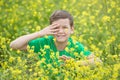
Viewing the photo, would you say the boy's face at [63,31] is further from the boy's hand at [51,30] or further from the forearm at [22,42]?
the forearm at [22,42]

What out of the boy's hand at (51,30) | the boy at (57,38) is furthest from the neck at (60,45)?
the boy's hand at (51,30)

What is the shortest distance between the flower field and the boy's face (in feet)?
0.75

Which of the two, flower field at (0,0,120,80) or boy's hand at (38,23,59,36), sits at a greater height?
boy's hand at (38,23,59,36)

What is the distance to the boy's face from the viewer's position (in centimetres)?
405

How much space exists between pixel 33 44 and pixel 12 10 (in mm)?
2562

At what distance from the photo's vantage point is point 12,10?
22.0 ft

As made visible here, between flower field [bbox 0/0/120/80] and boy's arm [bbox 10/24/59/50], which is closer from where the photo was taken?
flower field [bbox 0/0/120/80]

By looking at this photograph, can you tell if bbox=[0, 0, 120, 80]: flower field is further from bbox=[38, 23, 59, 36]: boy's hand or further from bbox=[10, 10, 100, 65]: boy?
bbox=[38, 23, 59, 36]: boy's hand

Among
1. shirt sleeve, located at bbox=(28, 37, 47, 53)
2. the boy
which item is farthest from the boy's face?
shirt sleeve, located at bbox=(28, 37, 47, 53)

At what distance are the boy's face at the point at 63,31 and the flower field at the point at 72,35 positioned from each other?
228 millimetres

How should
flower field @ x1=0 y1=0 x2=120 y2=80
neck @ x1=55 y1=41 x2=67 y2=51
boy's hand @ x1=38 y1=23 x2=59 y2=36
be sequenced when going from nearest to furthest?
flower field @ x1=0 y1=0 x2=120 y2=80 < boy's hand @ x1=38 y1=23 x2=59 y2=36 < neck @ x1=55 y1=41 x2=67 y2=51

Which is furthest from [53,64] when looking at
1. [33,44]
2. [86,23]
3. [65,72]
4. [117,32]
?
[86,23]

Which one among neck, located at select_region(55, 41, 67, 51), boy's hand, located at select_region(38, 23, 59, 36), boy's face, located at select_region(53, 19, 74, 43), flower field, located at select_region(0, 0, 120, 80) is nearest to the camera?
flower field, located at select_region(0, 0, 120, 80)

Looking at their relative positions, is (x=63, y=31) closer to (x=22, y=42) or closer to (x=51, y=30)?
(x=51, y=30)
